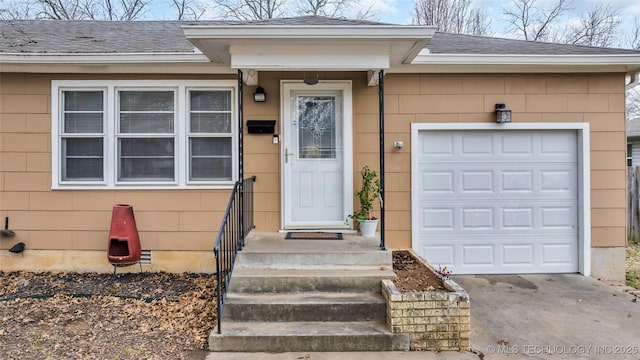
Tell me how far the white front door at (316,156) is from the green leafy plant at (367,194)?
18 centimetres

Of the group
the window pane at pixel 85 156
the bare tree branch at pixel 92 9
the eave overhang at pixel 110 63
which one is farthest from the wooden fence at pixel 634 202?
the bare tree branch at pixel 92 9

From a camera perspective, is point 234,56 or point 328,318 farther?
point 234,56

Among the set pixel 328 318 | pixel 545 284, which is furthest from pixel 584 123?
pixel 328 318

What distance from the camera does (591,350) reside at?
315 cm

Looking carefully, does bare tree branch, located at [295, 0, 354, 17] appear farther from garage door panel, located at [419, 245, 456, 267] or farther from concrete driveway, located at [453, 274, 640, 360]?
concrete driveway, located at [453, 274, 640, 360]

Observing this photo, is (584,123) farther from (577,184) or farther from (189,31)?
(189,31)

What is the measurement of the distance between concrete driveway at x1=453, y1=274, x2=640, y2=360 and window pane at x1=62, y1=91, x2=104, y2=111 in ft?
16.7

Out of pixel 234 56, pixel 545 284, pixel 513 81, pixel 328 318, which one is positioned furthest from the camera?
pixel 513 81

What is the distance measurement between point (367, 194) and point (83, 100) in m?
3.83

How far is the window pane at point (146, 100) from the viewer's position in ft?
16.7

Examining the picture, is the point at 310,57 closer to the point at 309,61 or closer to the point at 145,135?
the point at 309,61

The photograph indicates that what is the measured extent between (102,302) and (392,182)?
3582 millimetres

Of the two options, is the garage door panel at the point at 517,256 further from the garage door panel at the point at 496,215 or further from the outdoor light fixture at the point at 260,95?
the outdoor light fixture at the point at 260,95

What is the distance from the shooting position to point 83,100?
16.7 feet
